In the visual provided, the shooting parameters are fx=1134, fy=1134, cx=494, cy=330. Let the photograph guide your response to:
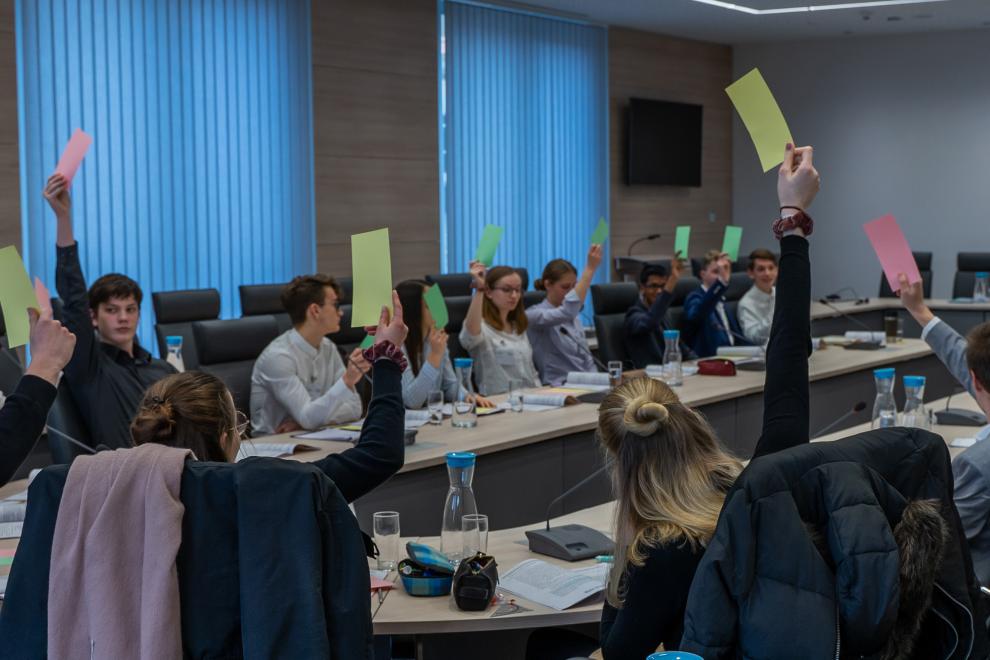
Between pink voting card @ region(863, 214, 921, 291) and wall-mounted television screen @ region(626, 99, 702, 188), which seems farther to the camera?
wall-mounted television screen @ region(626, 99, 702, 188)

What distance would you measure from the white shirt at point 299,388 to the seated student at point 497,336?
930mm

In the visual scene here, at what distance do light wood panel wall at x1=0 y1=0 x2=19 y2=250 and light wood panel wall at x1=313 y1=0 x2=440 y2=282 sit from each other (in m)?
2.18

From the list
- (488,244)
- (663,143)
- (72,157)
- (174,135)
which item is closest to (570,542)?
(72,157)

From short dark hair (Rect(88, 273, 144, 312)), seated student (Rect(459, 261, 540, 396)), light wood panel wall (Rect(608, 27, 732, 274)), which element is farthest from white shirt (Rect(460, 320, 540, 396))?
light wood panel wall (Rect(608, 27, 732, 274))

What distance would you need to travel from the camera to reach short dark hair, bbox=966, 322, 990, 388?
247 centimetres

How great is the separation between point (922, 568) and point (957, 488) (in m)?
0.92

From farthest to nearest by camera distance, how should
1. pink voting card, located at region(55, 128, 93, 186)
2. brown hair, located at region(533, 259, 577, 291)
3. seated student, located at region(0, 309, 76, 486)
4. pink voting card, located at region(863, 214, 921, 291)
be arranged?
brown hair, located at region(533, 259, 577, 291) < pink voting card, located at region(55, 128, 93, 186) < pink voting card, located at region(863, 214, 921, 291) < seated student, located at region(0, 309, 76, 486)

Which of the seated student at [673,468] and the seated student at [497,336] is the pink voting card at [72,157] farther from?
the seated student at [497,336]

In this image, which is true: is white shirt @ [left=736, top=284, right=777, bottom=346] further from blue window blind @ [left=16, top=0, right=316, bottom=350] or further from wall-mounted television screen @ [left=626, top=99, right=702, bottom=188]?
wall-mounted television screen @ [left=626, top=99, right=702, bottom=188]

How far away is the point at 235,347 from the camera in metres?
4.82

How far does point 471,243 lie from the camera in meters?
9.26

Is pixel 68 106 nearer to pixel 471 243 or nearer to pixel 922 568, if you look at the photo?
pixel 471 243

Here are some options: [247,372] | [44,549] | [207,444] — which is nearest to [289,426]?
[247,372]

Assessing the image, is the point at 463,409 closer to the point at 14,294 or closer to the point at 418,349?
the point at 418,349
